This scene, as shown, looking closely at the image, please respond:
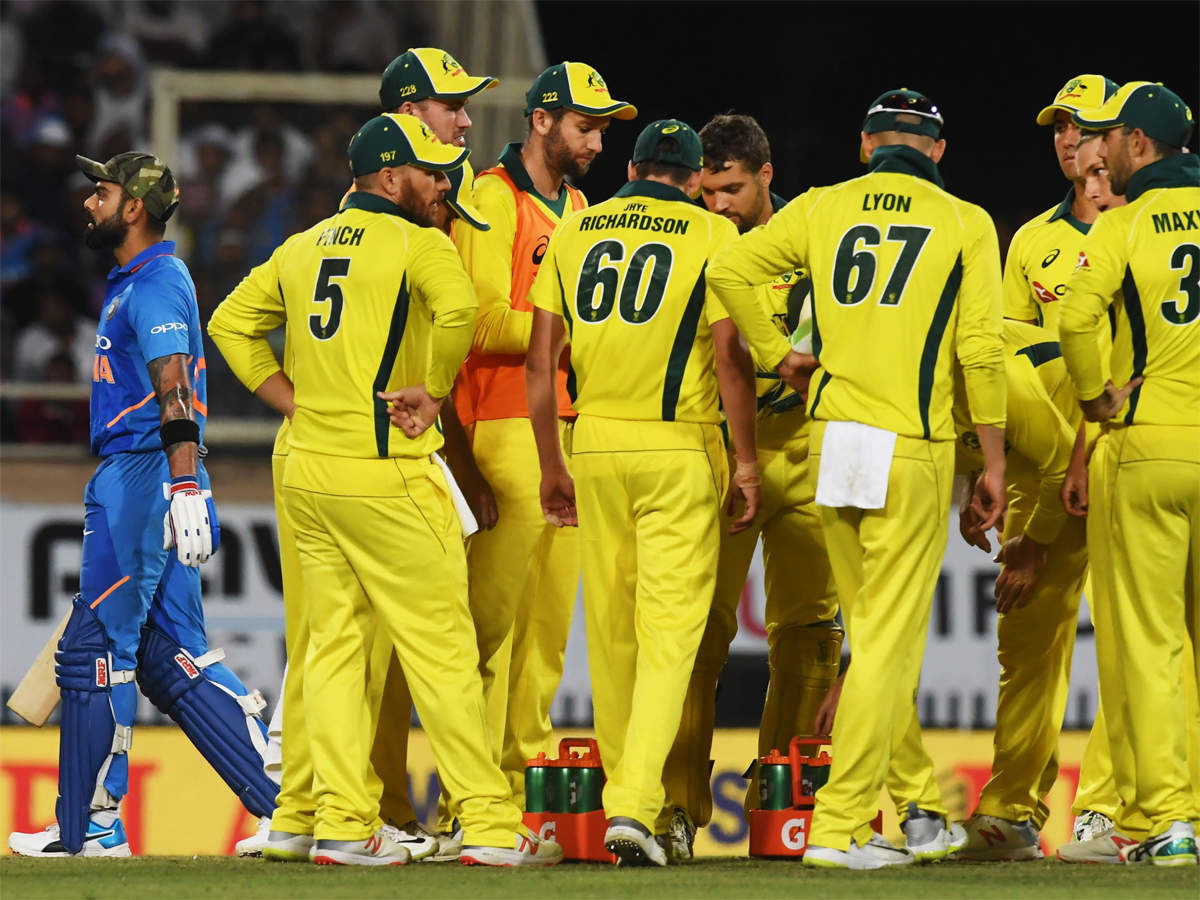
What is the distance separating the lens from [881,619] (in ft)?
17.3

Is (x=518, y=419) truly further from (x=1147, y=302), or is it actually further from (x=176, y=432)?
(x=1147, y=302)

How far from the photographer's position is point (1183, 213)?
211 inches

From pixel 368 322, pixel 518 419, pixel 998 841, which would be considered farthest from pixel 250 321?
pixel 998 841

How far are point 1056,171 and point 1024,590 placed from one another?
23.6 feet

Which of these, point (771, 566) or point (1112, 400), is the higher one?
point (1112, 400)

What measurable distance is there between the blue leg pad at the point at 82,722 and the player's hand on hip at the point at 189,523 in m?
0.45

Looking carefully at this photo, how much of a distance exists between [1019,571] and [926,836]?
999 mm

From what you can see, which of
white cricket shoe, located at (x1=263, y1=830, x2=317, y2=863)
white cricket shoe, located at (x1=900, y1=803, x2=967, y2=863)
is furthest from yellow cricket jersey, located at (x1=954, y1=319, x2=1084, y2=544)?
white cricket shoe, located at (x1=263, y1=830, x2=317, y2=863)

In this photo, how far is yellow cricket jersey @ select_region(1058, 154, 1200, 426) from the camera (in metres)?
5.32

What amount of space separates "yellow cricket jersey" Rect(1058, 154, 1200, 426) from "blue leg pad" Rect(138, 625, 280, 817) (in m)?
2.97

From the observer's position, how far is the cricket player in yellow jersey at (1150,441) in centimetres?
532

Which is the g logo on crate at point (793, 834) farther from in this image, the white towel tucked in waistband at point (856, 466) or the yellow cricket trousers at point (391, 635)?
the white towel tucked in waistband at point (856, 466)

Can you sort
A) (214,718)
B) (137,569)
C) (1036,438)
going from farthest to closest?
1. (214,718)
2. (137,569)
3. (1036,438)

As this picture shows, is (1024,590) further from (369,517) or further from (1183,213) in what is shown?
(369,517)
